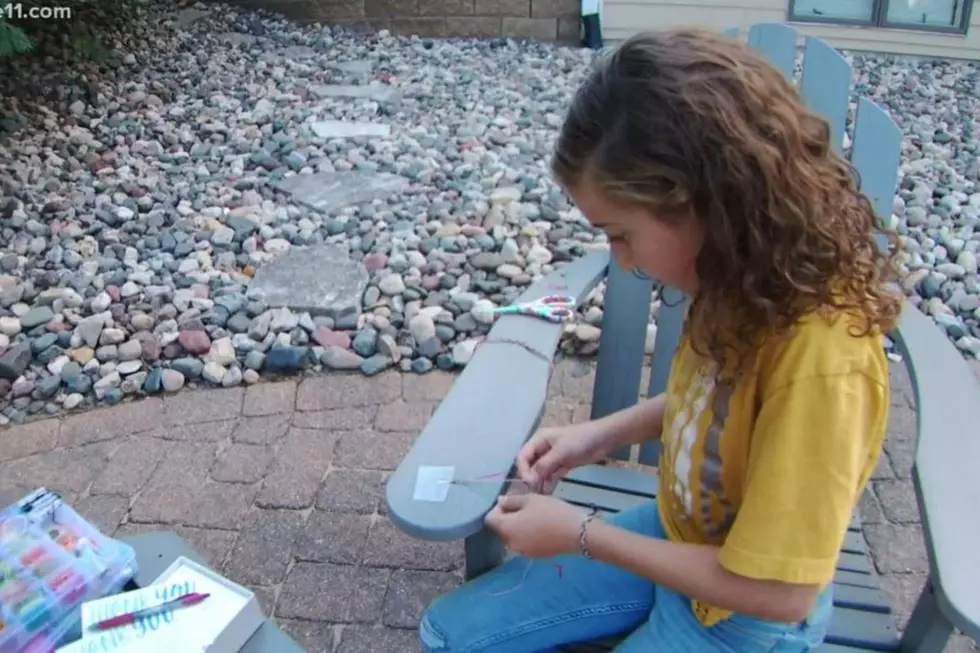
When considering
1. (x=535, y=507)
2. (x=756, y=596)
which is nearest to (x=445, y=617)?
(x=535, y=507)

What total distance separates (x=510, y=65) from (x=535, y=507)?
4726 millimetres

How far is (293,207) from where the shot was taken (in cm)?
378

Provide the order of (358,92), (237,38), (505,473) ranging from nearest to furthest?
(505,473), (358,92), (237,38)

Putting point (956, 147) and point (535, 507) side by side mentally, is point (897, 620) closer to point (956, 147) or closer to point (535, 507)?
point (535, 507)

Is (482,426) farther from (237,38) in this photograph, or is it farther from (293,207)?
(237,38)

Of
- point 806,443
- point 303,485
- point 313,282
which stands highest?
point 806,443

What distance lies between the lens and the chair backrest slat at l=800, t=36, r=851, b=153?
6.69 ft

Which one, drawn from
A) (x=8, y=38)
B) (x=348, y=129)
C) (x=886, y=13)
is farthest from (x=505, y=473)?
(x=886, y=13)

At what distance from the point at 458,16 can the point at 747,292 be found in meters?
5.60

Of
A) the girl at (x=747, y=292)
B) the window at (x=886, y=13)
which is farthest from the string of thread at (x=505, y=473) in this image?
the window at (x=886, y=13)

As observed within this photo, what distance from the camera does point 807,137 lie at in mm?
1029

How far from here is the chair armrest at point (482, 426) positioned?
1283 millimetres

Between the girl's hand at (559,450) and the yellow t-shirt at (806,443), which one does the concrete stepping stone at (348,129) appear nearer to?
the girl's hand at (559,450)

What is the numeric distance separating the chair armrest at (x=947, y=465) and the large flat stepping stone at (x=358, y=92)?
386 cm
